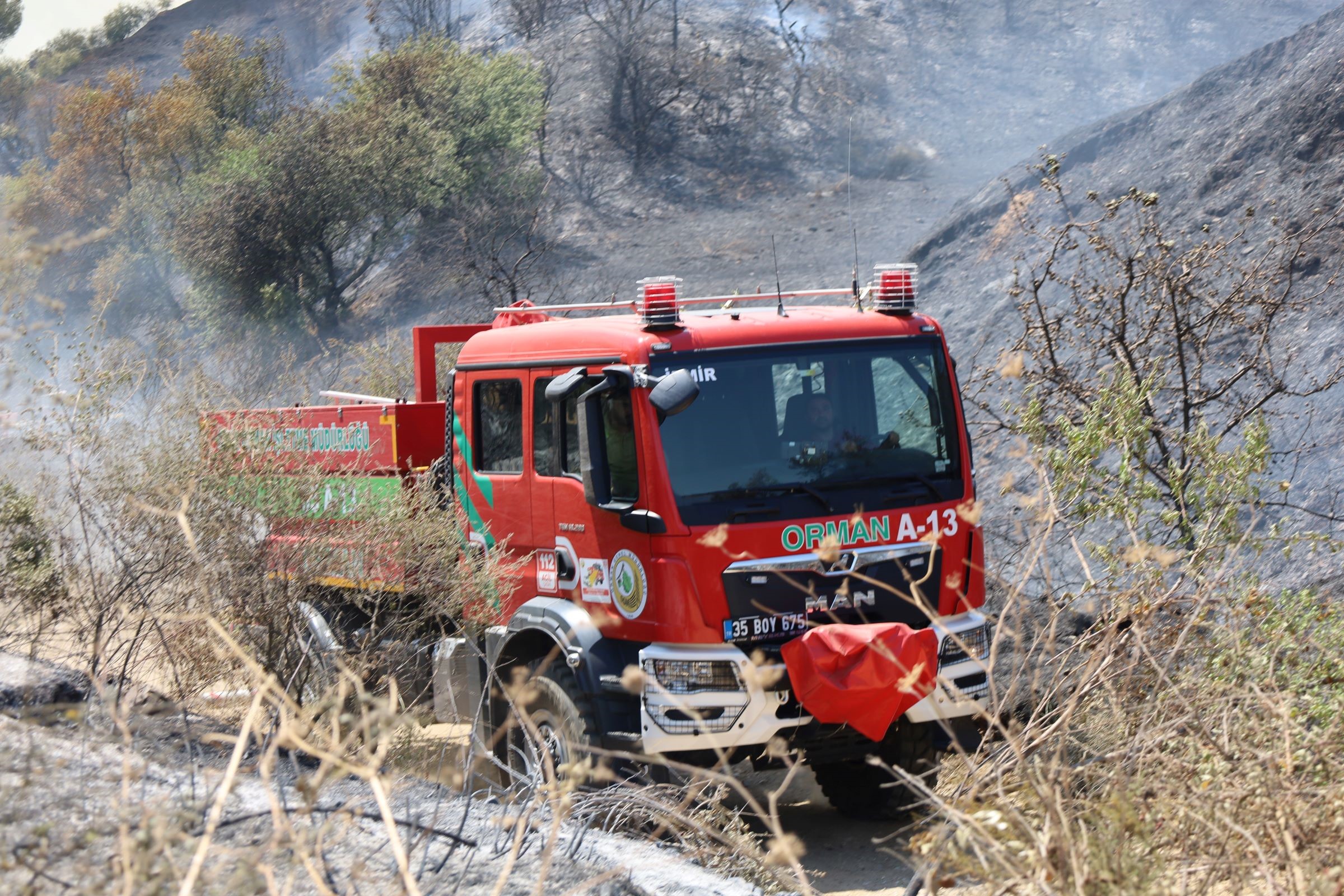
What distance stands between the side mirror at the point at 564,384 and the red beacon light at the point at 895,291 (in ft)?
5.46

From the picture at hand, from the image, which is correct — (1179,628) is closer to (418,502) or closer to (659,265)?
(418,502)

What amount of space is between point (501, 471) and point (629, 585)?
1.39 m

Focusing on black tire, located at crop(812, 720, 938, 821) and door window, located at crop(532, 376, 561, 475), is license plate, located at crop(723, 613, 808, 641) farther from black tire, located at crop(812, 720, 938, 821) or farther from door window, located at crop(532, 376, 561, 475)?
door window, located at crop(532, 376, 561, 475)

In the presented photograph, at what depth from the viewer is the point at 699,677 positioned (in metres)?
5.62

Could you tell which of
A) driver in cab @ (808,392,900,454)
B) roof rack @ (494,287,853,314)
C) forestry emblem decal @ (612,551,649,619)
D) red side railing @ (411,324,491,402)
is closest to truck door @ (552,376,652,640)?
forestry emblem decal @ (612,551,649,619)

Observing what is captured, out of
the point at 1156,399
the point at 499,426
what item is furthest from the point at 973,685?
the point at 1156,399

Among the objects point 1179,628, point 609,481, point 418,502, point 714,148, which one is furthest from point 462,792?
point 714,148

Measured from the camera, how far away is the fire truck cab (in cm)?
568

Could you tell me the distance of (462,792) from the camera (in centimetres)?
512

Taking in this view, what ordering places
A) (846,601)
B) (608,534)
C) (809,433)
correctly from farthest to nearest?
(608,534)
(809,433)
(846,601)

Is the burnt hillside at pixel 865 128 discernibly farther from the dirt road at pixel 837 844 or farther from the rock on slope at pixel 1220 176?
the dirt road at pixel 837 844

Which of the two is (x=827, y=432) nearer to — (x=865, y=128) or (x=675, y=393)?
(x=675, y=393)

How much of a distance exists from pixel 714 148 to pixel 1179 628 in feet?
98.7

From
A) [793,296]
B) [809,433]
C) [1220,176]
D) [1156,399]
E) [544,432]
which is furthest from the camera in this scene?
[1220,176]
